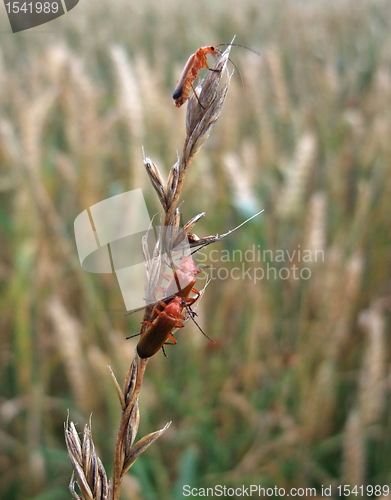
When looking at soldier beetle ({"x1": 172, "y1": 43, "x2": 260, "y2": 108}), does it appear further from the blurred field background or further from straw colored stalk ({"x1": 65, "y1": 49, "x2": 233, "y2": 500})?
the blurred field background

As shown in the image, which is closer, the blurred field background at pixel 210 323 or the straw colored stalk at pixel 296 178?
the blurred field background at pixel 210 323

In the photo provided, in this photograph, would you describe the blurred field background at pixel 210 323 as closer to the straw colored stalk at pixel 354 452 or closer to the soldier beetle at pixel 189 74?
the straw colored stalk at pixel 354 452

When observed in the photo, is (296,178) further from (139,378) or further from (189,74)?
(139,378)

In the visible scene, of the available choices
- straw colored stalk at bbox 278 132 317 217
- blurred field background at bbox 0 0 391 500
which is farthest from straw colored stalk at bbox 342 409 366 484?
straw colored stalk at bbox 278 132 317 217

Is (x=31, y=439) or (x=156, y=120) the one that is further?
(x=156, y=120)

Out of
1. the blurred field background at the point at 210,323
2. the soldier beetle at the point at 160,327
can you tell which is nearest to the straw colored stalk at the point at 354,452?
the blurred field background at the point at 210,323

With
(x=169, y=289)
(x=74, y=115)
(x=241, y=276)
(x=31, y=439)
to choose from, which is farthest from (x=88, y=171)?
(x=169, y=289)

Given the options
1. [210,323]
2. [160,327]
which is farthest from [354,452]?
[160,327]

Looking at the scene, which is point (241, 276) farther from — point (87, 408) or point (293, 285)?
A: point (87, 408)
